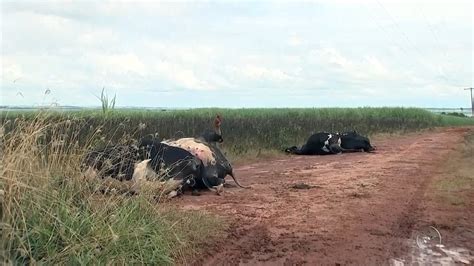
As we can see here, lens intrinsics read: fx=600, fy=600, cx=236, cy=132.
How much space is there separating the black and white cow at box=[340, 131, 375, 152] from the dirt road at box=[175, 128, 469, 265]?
20.5 feet

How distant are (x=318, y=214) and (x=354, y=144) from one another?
12899 mm

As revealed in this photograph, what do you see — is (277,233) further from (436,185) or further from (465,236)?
(436,185)

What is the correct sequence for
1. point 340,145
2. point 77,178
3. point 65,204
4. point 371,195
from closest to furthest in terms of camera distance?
point 65,204 → point 77,178 → point 371,195 → point 340,145

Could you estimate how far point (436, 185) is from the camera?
1161cm

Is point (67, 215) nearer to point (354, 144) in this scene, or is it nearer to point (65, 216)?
point (65, 216)

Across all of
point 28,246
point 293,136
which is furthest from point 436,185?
point 293,136

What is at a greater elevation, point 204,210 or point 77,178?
point 77,178

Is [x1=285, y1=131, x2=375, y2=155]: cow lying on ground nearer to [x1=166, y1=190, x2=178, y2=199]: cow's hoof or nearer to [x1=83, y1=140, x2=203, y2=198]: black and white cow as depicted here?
[x1=83, y1=140, x2=203, y2=198]: black and white cow

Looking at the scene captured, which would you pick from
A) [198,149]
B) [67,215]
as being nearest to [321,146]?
[198,149]

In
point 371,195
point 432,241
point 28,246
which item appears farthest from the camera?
point 371,195

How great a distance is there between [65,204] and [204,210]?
3.28 meters

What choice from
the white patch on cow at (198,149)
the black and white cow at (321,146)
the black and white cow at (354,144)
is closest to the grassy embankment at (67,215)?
the white patch on cow at (198,149)

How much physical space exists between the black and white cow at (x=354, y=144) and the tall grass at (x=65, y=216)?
15.0 m

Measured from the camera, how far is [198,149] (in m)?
10.5
